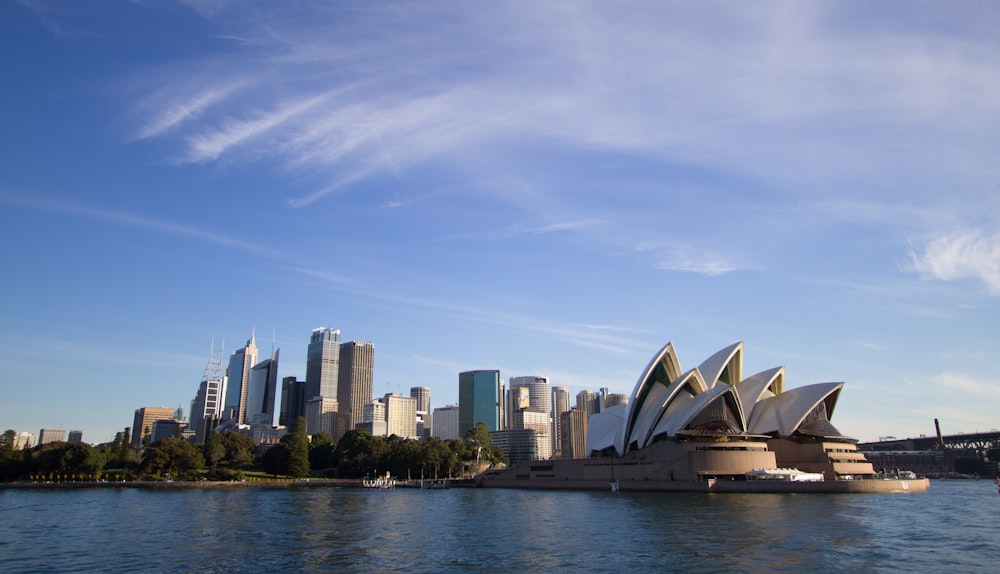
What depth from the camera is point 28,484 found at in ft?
342

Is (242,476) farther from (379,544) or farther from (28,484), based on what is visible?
(379,544)

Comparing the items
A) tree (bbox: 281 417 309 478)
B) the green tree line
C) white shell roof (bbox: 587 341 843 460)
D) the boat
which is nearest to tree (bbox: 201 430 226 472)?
the green tree line

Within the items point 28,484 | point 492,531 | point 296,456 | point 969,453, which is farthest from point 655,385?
point 969,453

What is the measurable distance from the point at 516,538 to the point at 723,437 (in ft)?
175

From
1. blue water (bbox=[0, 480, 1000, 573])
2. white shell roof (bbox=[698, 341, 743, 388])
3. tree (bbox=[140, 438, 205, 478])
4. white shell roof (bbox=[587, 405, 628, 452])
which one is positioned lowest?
blue water (bbox=[0, 480, 1000, 573])

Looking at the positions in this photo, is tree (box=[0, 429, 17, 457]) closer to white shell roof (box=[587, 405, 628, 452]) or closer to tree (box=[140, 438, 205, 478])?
tree (box=[140, 438, 205, 478])

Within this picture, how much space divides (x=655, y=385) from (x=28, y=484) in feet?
307

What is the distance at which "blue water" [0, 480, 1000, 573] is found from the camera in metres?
30.3

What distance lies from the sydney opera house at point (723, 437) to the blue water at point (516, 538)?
20372mm

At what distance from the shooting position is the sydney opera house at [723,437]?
82550 millimetres

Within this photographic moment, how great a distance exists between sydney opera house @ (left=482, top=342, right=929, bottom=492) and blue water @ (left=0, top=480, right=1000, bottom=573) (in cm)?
2037

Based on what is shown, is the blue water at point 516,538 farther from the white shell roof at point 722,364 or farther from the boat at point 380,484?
the boat at point 380,484

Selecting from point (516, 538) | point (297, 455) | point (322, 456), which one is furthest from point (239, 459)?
point (516, 538)

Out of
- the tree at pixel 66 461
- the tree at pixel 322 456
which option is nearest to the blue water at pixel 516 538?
A: the tree at pixel 66 461
